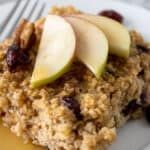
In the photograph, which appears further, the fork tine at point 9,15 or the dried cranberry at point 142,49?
the fork tine at point 9,15

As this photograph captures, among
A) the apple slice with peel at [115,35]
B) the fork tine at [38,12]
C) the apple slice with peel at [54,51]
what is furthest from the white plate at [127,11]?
the apple slice with peel at [54,51]

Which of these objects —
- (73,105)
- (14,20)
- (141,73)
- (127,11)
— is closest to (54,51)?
(73,105)

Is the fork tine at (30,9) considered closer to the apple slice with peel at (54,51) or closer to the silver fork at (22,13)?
the silver fork at (22,13)

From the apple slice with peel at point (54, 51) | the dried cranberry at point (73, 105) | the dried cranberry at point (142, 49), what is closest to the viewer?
the dried cranberry at point (73, 105)

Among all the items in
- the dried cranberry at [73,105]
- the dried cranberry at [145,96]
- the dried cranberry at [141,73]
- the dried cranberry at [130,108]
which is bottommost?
the dried cranberry at [130,108]

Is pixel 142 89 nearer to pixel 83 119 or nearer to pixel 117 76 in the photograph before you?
pixel 117 76

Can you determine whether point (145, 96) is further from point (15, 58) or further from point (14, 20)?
point (14, 20)

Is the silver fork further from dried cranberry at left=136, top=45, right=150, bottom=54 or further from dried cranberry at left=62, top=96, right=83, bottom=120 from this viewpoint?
dried cranberry at left=62, top=96, right=83, bottom=120

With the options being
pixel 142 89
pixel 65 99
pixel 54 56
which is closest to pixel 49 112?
pixel 65 99
